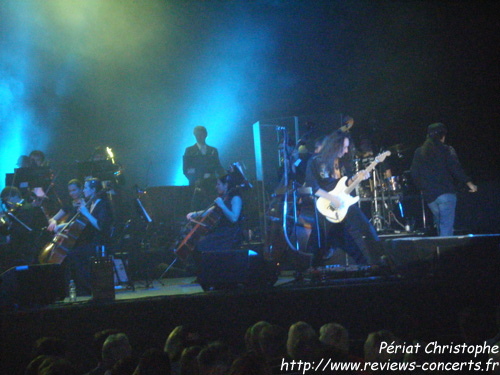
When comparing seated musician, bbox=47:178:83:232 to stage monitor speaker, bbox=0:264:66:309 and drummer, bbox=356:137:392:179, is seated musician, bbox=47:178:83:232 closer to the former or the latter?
stage monitor speaker, bbox=0:264:66:309

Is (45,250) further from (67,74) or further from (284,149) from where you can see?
(67,74)

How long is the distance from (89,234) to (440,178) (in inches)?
192

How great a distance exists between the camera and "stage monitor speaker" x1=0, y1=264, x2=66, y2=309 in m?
5.57

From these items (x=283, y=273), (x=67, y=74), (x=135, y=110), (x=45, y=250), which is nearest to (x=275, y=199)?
(x=283, y=273)

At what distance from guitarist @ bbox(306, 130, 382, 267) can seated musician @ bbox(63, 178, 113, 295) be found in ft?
9.56

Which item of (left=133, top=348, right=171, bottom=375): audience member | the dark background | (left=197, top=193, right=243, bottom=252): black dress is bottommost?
(left=133, top=348, right=171, bottom=375): audience member

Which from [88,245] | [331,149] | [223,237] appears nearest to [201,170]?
[223,237]

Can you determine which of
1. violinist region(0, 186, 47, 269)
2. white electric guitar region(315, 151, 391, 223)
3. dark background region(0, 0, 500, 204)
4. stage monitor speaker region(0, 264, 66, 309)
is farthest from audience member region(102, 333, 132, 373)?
dark background region(0, 0, 500, 204)

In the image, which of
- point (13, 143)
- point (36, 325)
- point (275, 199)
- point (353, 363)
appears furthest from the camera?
point (13, 143)

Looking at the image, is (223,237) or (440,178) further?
(223,237)

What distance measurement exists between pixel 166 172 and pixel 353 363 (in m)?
9.36

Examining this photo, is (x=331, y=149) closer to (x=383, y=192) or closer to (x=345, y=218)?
(x=345, y=218)

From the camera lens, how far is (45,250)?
309 inches

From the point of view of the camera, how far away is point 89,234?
8125 millimetres
